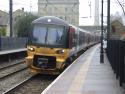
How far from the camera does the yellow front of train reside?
2302cm

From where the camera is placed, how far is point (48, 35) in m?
24.0

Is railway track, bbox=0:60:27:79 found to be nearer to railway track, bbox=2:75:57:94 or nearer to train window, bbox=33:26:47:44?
railway track, bbox=2:75:57:94

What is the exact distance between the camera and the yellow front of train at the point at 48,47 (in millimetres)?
23016

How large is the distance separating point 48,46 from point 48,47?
0.23ft

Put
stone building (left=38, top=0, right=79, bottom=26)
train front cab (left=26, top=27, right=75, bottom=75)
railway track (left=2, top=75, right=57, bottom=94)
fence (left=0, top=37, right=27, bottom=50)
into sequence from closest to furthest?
railway track (left=2, top=75, right=57, bottom=94), train front cab (left=26, top=27, right=75, bottom=75), fence (left=0, top=37, right=27, bottom=50), stone building (left=38, top=0, right=79, bottom=26)

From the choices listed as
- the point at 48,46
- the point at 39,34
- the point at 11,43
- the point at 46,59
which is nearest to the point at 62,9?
the point at 11,43

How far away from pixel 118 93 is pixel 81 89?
1.66 metres

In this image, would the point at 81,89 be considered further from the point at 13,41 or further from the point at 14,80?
the point at 13,41

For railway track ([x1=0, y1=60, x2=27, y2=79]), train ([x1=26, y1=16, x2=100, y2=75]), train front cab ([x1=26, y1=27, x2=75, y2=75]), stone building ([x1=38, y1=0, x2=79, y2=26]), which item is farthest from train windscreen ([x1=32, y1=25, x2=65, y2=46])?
stone building ([x1=38, y1=0, x2=79, y2=26])

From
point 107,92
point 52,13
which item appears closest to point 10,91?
point 107,92

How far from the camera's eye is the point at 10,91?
56.5ft

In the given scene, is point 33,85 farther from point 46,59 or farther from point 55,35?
point 55,35

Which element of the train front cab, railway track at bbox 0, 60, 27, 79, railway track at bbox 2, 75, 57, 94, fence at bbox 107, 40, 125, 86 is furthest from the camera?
railway track at bbox 0, 60, 27, 79

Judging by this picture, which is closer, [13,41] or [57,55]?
[57,55]
